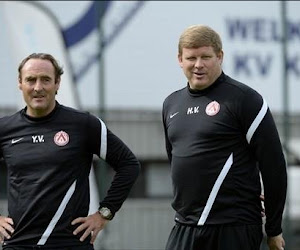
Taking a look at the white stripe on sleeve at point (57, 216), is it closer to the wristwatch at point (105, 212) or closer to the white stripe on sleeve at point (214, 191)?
the wristwatch at point (105, 212)

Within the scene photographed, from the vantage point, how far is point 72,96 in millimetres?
8203

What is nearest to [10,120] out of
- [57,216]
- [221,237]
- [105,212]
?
[57,216]

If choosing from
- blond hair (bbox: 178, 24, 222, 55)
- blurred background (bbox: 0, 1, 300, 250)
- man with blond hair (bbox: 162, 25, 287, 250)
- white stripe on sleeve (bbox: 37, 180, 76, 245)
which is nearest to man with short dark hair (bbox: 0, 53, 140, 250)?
white stripe on sleeve (bbox: 37, 180, 76, 245)

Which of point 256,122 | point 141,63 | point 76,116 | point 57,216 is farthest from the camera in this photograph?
point 141,63

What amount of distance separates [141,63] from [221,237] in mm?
4114

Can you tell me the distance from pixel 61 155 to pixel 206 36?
2.97ft

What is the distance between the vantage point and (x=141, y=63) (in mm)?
8477

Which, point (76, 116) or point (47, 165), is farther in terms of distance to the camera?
point (76, 116)

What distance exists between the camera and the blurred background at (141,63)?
324 inches

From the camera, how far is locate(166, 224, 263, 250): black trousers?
178 inches

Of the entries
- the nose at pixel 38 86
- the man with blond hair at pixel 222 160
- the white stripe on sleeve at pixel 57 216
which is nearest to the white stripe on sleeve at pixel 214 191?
the man with blond hair at pixel 222 160

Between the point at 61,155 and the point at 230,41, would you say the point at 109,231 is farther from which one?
the point at 61,155

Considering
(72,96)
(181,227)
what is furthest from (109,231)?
(181,227)

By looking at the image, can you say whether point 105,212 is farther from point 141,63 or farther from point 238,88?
point 141,63
